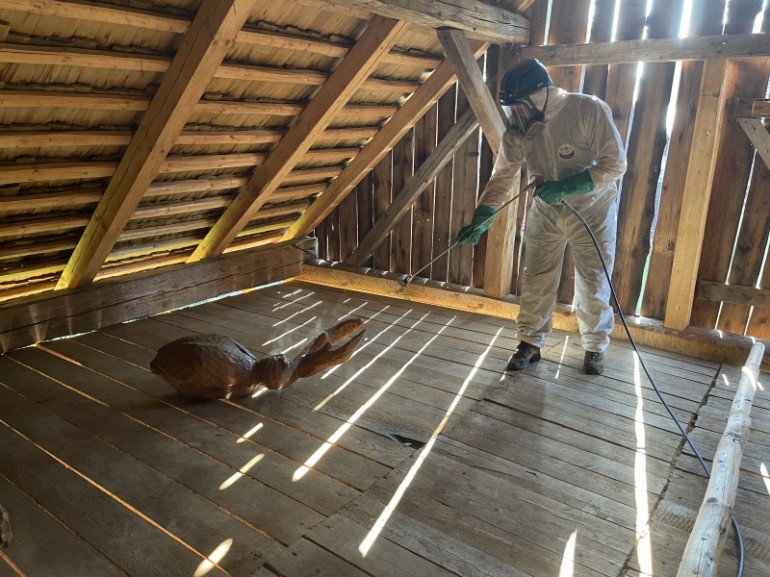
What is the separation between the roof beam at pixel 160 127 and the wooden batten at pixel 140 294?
6.7 inches

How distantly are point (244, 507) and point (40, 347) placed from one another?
219 centimetres

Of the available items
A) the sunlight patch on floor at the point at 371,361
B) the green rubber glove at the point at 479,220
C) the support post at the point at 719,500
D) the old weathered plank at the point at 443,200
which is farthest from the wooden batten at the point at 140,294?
the support post at the point at 719,500

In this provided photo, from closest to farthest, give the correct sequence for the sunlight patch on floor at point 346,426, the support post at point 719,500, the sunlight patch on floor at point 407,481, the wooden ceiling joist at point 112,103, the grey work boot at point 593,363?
the support post at point 719,500, the sunlight patch on floor at point 407,481, the sunlight patch on floor at point 346,426, the wooden ceiling joist at point 112,103, the grey work boot at point 593,363

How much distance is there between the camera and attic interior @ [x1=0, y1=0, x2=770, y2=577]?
1953mm

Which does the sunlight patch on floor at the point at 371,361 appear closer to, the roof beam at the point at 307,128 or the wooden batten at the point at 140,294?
the roof beam at the point at 307,128

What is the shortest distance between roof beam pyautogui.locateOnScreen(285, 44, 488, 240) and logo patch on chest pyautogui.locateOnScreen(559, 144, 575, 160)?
1.13m

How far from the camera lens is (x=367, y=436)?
8.23 ft

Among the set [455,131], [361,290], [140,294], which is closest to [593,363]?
[455,131]

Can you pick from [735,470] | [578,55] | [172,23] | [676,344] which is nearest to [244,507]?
[735,470]

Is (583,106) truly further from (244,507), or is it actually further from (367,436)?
(244,507)

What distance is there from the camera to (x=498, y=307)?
4117mm

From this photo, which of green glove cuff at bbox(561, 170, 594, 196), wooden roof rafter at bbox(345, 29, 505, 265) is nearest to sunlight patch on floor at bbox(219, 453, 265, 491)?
green glove cuff at bbox(561, 170, 594, 196)

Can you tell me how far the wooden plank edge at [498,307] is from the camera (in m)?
3.35

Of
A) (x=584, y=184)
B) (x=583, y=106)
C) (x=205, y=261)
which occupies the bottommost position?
(x=205, y=261)
